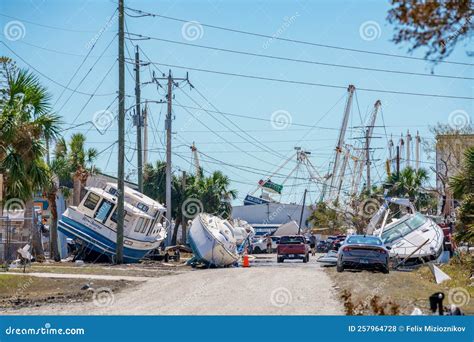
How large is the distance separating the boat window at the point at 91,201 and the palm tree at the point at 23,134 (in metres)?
17.1

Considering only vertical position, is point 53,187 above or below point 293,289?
above

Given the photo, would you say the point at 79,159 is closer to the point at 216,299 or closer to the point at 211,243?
the point at 211,243

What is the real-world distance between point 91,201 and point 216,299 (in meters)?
25.0

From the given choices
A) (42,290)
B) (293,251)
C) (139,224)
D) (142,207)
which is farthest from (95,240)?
(42,290)

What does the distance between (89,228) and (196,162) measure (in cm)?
4432

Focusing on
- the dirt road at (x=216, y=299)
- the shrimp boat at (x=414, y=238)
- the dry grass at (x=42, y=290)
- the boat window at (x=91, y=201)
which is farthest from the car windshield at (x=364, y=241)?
the boat window at (x=91, y=201)

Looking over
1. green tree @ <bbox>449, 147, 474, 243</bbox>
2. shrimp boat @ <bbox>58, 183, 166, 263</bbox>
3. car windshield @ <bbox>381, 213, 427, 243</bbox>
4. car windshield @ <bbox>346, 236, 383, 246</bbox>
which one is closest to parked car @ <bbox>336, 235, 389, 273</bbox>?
car windshield @ <bbox>346, 236, 383, 246</bbox>

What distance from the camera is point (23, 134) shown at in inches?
995

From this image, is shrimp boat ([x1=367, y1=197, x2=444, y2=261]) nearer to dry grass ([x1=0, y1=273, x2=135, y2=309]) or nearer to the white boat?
the white boat

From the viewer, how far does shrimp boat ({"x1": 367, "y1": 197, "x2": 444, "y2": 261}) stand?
4059cm

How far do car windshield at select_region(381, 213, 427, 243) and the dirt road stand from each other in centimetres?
1442

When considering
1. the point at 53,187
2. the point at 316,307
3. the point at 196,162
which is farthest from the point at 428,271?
the point at 196,162

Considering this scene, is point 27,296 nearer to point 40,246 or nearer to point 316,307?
point 316,307

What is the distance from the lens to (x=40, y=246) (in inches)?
1587
